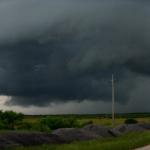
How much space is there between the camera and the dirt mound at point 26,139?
37.0 meters

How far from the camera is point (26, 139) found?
39.8 metres

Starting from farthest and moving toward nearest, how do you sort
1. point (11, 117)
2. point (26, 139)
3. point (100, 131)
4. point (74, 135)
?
point (11, 117) → point (100, 131) → point (74, 135) → point (26, 139)

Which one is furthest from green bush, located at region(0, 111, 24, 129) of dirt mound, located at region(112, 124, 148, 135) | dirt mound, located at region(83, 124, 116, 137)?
dirt mound, located at region(83, 124, 116, 137)

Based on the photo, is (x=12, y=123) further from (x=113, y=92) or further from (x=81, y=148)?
(x=81, y=148)

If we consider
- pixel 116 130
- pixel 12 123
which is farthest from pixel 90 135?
pixel 12 123

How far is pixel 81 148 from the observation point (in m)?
32.1

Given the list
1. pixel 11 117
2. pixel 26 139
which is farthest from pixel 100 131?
pixel 11 117

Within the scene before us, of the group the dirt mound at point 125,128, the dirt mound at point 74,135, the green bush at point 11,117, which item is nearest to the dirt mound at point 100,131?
the dirt mound at point 125,128

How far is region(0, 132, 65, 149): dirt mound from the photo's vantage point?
37.0 meters

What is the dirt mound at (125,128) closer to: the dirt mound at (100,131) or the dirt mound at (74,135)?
the dirt mound at (100,131)

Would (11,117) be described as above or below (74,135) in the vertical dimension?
above

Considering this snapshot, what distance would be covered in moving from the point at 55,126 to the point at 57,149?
49474 millimetres

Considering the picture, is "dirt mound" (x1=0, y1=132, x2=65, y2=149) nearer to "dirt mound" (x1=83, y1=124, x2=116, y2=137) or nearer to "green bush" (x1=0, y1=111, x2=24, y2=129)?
"dirt mound" (x1=83, y1=124, x2=116, y2=137)

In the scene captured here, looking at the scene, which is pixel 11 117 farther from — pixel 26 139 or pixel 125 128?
pixel 26 139
